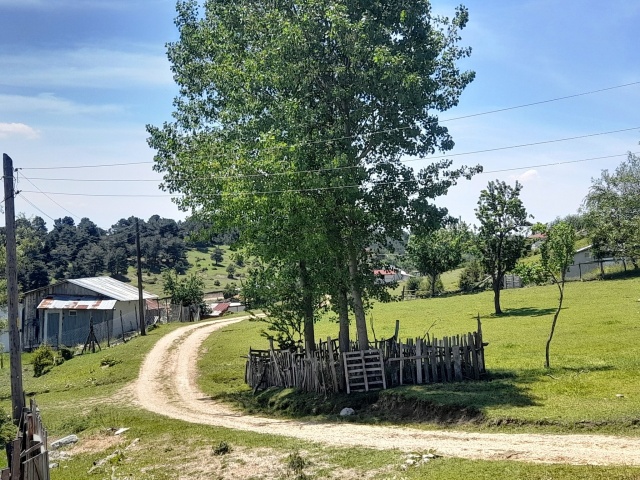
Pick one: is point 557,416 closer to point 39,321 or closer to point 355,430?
point 355,430

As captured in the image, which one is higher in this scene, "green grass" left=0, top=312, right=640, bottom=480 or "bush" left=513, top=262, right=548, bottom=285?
"bush" left=513, top=262, right=548, bottom=285

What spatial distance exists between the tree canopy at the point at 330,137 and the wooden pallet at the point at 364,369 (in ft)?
7.25

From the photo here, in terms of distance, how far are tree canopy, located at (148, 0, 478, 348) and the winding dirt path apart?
654cm

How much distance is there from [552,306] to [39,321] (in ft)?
152

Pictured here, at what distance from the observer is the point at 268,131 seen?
2688 centimetres

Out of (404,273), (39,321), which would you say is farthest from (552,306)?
(404,273)

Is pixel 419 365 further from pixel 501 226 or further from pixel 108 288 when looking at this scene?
pixel 108 288

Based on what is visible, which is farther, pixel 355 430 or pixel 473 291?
pixel 473 291

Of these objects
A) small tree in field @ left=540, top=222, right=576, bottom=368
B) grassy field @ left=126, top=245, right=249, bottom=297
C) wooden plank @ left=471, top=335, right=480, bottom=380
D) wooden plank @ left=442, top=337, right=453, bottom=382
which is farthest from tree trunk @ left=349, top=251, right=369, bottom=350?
grassy field @ left=126, top=245, right=249, bottom=297

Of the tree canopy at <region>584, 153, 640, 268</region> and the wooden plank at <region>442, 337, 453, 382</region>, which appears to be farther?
the tree canopy at <region>584, 153, 640, 268</region>

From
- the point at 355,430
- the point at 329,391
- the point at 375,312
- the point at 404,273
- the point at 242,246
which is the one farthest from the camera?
the point at 404,273

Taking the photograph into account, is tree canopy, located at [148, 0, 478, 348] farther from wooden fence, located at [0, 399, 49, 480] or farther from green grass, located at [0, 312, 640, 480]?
wooden fence, located at [0, 399, 49, 480]

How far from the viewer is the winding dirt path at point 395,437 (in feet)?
46.8

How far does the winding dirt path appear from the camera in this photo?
14258 millimetres
